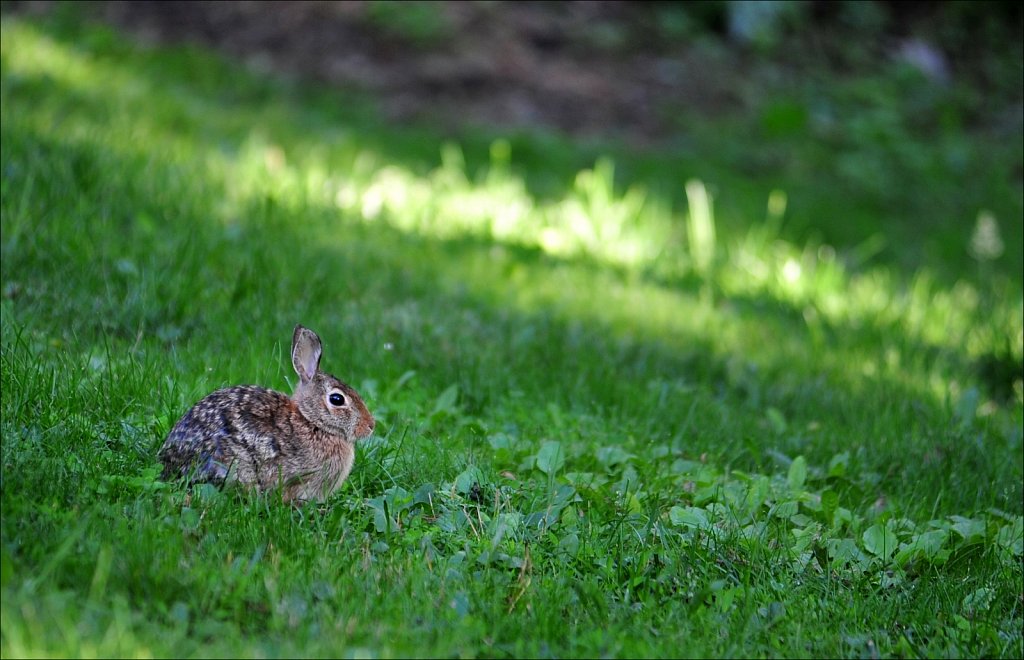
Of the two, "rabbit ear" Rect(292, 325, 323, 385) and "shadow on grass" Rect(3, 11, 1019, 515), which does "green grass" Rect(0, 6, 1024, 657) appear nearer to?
"shadow on grass" Rect(3, 11, 1019, 515)

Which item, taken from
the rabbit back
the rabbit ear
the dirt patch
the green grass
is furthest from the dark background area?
the rabbit back

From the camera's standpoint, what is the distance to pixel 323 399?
11.8 ft

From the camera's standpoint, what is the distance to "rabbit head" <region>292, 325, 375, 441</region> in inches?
141

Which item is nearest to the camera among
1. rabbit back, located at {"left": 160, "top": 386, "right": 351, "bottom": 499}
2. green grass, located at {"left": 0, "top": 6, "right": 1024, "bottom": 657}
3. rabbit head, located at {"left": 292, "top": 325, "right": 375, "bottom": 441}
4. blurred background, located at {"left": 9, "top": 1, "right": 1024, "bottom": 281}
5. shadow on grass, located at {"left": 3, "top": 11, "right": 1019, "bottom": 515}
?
green grass, located at {"left": 0, "top": 6, "right": 1024, "bottom": 657}

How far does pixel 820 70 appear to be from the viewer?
11.0 metres

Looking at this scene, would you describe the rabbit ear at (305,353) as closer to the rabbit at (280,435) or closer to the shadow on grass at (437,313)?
the rabbit at (280,435)

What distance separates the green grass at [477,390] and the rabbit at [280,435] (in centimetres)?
12

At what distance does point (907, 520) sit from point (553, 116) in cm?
636

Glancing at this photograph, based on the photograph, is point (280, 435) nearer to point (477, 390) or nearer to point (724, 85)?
point (477, 390)

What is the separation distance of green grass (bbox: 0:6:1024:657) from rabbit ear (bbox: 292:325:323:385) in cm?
34

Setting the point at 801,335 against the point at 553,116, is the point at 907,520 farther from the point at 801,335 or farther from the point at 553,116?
the point at 553,116

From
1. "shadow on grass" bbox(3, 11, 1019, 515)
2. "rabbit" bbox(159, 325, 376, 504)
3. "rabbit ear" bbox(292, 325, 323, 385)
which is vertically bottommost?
"shadow on grass" bbox(3, 11, 1019, 515)

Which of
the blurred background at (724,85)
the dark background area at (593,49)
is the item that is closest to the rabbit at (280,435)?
the blurred background at (724,85)

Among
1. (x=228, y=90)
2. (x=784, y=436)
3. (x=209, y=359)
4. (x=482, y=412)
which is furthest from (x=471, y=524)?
(x=228, y=90)
